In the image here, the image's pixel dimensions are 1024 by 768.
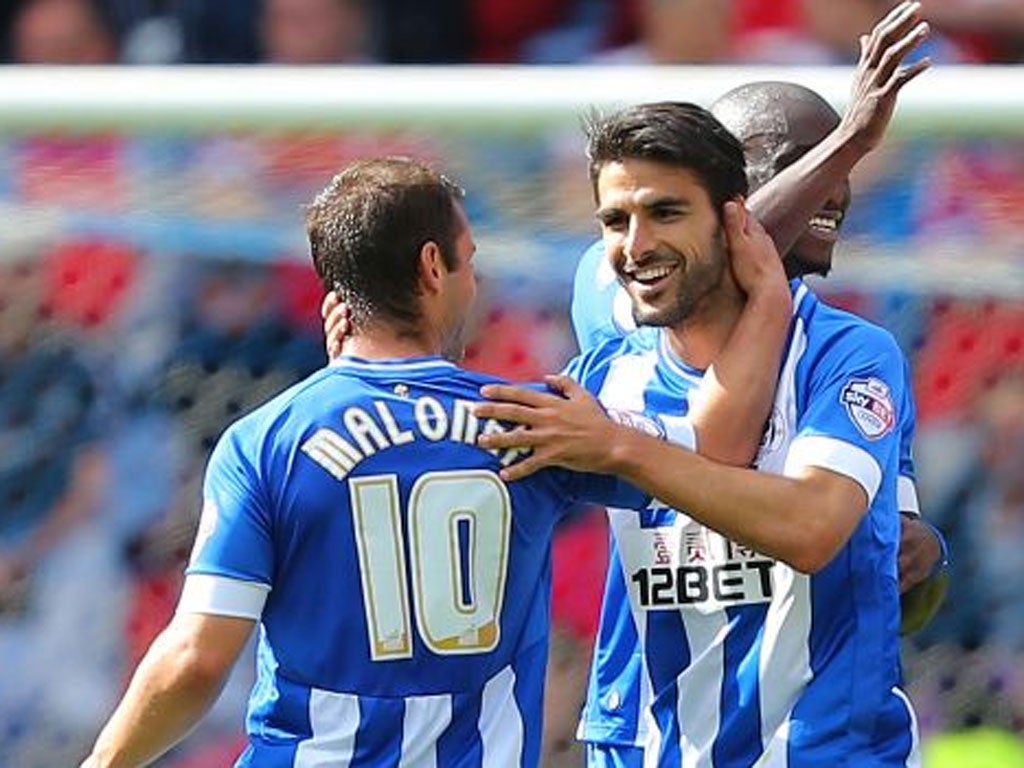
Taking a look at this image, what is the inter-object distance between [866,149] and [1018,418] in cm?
100

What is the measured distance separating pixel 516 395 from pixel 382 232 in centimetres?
26

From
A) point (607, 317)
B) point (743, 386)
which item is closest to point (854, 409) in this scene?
point (743, 386)

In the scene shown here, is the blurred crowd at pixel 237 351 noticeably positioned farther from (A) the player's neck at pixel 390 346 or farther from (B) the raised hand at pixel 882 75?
(A) the player's neck at pixel 390 346

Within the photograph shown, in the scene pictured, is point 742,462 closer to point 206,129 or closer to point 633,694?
point 633,694

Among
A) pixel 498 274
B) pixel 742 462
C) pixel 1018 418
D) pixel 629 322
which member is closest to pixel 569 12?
pixel 498 274

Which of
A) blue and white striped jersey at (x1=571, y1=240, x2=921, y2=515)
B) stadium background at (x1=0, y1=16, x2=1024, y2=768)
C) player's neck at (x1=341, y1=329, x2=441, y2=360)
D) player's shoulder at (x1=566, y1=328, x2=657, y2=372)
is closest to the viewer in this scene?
player's neck at (x1=341, y1=329, x2=441, y2=360)

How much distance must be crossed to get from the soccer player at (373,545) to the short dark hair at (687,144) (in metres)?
0.24

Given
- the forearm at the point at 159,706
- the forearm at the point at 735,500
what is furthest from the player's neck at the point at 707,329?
the forearm at the point at 159,706

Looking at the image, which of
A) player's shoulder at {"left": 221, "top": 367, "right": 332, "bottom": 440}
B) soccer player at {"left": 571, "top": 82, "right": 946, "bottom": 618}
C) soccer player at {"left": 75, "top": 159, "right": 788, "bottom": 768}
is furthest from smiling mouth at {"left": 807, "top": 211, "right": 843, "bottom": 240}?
player's shoulder at {"left": 221, "top": 367, "right": 332, "bottom": 440}

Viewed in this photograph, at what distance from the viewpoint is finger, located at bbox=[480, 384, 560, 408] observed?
10.6ft

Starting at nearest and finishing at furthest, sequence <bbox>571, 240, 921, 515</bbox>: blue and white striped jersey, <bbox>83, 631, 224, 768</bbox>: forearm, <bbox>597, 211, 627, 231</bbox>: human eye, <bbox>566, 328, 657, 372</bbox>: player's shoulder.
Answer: <bbox>83, 631, 224, 768</bbox>: forearm
<bbox>597, 211, 627, 231</bbox>: human eye
<bbox>566, 328, 657, 372</bbox>: player's shoulder
<bbox>571, 240, 921, 515</bbox>: blue and white striped jersey

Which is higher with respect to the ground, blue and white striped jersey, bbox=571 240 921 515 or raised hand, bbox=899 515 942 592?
blue and white striped jersey, bbox=571 240 921 515

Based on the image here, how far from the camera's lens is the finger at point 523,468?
3.21 meters

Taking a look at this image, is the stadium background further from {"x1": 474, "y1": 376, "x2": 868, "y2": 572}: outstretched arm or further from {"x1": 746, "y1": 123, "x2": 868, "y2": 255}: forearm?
→ {"x1": 474, "y1": 376, "x2": 868, "y2": 572}: outstretched arm
